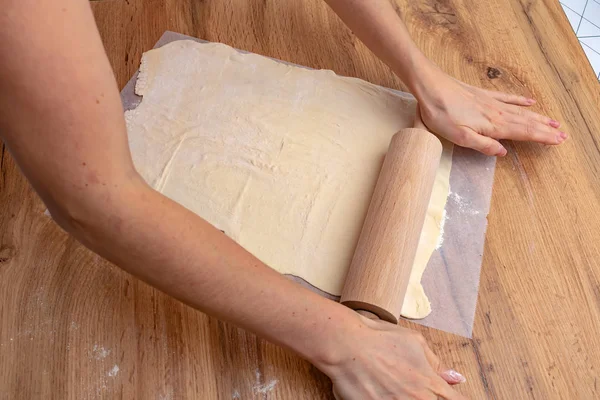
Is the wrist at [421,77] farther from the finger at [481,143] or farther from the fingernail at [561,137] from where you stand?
the fingernail at [561,137]

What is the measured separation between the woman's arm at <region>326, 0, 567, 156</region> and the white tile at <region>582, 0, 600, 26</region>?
169 centimetres

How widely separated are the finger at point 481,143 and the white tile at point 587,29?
1.72m

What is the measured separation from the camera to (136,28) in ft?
4.78

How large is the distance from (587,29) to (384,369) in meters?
2.36

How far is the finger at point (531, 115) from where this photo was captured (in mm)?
1292

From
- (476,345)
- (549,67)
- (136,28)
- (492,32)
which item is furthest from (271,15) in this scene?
(476,345)

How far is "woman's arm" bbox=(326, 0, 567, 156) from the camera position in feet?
4.06

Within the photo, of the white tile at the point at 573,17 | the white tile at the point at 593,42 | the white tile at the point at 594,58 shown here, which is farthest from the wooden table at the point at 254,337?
the white tile at the point at 573,17

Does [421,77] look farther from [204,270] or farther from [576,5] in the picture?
[576,5]

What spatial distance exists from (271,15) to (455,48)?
1.64 ft

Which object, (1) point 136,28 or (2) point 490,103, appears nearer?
(2) point 490,103

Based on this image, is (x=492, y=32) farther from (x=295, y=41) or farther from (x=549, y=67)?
(x=295, y=41)

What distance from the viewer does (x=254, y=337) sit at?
1012 millimetres

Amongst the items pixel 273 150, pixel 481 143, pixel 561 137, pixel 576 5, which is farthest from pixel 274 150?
pixel 576 5
